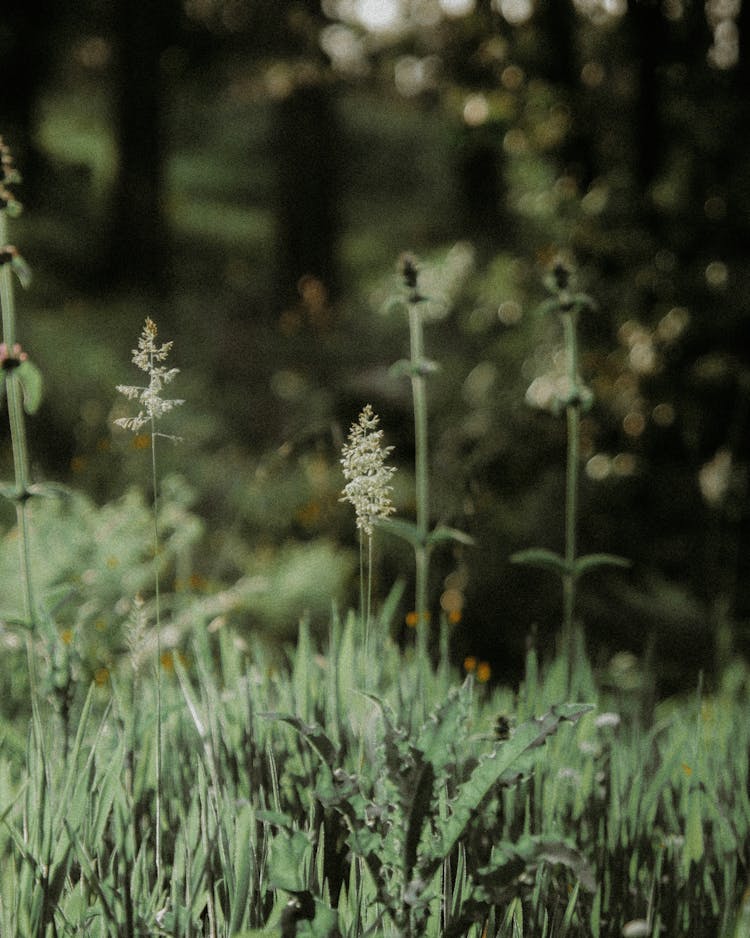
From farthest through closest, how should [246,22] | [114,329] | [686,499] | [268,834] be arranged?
1. [246,22]
2. [114,329]
3. [686,499]
4. [268,834]

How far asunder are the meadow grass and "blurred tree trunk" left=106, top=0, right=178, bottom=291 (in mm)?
6607

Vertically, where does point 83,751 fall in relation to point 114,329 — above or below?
below

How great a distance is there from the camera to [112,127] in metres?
Answer: 8.78

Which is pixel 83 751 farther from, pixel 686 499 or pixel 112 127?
pixel 112 127

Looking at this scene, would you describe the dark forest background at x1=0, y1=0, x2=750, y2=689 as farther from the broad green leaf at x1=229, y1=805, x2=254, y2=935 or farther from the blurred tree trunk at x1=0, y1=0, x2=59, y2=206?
the broad green leaf at x1=229, y1=805, x2=254, y2=935

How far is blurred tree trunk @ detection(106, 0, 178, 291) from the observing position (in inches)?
299

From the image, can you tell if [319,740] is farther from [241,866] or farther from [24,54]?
[24,54]

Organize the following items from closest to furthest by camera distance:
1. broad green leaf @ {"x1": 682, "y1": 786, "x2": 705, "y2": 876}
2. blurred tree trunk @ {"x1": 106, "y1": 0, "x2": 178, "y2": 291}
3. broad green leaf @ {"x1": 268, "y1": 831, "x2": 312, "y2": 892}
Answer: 1. broad green leaf @ {"x1": 268, "y1": 831, "x2": 312, "y2": 892}
2. broad green leaf @ {"x1": 682, "y1": 786, "x2": 705, "y2": 876}
3. blurred tree trunk @ {"x1": 106, "y1": 0, "x2": 178, "y2": 291}

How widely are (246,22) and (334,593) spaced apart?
6026mm

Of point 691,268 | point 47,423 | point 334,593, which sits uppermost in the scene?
point 691,268

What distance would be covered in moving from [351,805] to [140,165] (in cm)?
766

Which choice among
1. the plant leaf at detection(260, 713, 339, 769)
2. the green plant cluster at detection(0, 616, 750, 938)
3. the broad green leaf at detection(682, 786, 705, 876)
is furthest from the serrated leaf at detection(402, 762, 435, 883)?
the broad green leaf at detection(682, 786, 705, 876)

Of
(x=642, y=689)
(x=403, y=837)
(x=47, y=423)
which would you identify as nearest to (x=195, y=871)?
(x=403, y=837)

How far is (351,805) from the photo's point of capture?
1.16 meters
